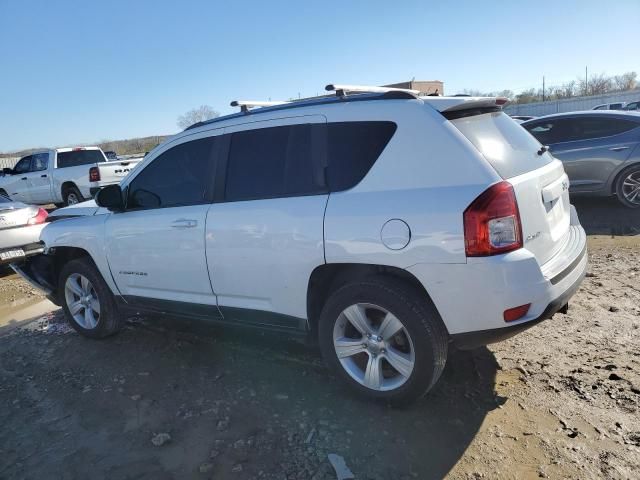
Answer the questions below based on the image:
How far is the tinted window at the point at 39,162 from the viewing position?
1469 cm

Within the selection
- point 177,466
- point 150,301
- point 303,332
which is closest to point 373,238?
point 303,332

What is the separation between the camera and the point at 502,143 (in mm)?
3057

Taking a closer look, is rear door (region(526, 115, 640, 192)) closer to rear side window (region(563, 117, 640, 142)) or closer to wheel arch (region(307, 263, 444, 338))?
rear side window (region(563, 117, 640, 142))

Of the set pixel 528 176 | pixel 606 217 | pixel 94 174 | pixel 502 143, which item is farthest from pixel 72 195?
pixel 528 176

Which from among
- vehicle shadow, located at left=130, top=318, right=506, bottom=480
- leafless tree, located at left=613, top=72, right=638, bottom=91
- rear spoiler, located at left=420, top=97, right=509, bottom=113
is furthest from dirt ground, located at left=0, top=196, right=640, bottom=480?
leafless tree, located at left=613, top=72, right=638, bottom=91

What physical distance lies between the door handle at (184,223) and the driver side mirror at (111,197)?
73cm

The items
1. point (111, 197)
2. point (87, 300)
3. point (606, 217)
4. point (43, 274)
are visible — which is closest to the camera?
point (111, 197)

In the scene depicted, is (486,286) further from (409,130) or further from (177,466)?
(177,466)

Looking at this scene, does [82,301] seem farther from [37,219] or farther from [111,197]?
[37,219]

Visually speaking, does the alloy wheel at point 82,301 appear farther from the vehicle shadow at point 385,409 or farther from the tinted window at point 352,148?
the tinted window at point 352,148

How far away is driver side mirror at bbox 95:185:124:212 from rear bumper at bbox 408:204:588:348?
8.92ft

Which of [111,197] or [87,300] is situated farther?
[87,300]

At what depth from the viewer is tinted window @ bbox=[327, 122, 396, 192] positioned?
3006 mm

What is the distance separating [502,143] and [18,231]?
7370 millimetres
